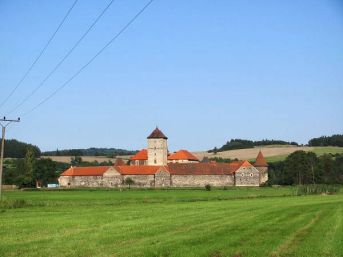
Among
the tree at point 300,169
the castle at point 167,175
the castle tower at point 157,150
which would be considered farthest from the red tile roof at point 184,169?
the tree at point 300,169

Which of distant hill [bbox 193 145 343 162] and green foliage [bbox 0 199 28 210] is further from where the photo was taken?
distant hill [bbox 193 145 343 162]

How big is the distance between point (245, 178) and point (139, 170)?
24873 millimetres

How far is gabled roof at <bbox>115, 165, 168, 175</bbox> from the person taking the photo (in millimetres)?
131750

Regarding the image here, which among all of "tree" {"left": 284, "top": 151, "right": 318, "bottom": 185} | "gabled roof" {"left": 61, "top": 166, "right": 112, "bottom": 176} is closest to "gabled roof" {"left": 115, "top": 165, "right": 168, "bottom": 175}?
"gabled roof" {"left": 61, "top": 166, "right": 112, "bottom": 176}

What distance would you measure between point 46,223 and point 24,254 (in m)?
10.2

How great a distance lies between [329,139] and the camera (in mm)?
193375

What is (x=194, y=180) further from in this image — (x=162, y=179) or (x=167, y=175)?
(x=162, y=179)

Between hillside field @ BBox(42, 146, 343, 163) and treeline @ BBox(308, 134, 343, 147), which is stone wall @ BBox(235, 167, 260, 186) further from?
treeline @ BBox(308, 134, 343, 147)

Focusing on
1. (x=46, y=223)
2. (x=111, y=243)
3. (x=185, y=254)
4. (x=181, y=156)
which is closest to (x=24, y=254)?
(x=111, y=243)

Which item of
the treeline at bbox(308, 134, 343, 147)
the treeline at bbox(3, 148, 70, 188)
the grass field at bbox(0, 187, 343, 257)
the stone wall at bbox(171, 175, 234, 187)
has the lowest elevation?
the grass field at bbox(0, 187, 343, 257)

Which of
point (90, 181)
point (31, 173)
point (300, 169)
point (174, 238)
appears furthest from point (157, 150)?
point (174, 238)

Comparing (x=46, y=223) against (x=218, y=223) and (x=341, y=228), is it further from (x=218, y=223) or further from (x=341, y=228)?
(x=341, y=228)

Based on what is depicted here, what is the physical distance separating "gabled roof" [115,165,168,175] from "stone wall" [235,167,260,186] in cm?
1722

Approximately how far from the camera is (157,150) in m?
138
